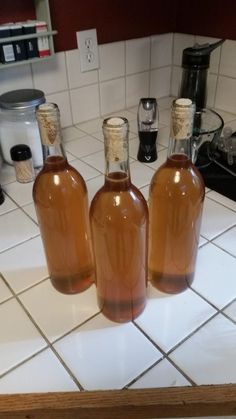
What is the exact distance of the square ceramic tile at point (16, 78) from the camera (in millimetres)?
928

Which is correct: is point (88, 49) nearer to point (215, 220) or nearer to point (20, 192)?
point (20, 192)

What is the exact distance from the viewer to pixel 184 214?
45cm

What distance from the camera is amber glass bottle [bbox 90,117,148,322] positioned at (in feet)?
1.20

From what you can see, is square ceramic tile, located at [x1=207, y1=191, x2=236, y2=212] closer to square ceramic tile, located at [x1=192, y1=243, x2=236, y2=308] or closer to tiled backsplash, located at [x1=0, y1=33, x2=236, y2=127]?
square ceramic tile, located at [x1=192, y1=243, x2=236, y2=308]

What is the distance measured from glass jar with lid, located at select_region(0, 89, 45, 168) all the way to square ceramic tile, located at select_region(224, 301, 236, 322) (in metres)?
0.60

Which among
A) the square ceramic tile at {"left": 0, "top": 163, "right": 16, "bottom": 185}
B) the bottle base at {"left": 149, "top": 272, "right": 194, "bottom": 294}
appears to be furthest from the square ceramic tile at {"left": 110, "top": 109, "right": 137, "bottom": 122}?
the bottle base at {"left": 149, "top": 272, "right": 194, "bottom": 294}

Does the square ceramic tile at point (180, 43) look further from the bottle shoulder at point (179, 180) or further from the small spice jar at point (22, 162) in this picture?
the bottle shoulder at point (179, 180)

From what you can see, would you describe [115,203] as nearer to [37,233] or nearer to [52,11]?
[37,233]

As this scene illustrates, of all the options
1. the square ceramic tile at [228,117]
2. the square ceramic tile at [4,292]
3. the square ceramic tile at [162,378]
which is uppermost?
the square ceramic tile at [228,117]

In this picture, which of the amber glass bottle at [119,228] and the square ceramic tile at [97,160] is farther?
the square ceramic tile at [97,160]

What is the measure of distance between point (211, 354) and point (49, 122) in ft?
1.19

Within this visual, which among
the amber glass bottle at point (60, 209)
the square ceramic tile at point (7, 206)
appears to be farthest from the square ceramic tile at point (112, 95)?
the amber glass bottle at point (60, 209)

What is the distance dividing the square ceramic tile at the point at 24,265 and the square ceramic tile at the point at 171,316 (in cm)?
19

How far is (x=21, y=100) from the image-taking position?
82 centimetres
